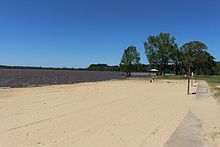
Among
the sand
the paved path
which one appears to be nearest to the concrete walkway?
the paved path

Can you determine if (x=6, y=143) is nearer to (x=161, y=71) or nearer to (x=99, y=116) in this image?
(x=99, y=116)

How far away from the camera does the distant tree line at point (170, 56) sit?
258 feet

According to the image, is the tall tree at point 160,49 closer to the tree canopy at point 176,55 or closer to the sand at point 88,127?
the tree canopy at point 176,55

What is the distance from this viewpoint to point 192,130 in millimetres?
8305

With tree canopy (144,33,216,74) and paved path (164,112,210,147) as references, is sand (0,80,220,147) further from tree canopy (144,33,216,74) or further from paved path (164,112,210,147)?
tree canopy (144,33,216,74)

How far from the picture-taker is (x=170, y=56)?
80.2 metres

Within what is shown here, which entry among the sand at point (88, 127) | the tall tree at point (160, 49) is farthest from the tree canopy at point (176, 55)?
the sand at point (88, 127)

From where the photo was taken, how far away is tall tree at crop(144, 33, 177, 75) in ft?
256

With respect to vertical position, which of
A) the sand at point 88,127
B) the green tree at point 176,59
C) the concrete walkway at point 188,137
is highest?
the green tree at point 176,59

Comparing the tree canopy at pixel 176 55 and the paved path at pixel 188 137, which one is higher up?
the tree canopy at pixel 176 55

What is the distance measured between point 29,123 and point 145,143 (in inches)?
167

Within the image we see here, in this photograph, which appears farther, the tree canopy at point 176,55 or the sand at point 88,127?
the tree canopy at point 176,55

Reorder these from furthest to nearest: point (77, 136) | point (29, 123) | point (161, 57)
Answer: point (161, 57), point (29, 123), point (77, 136)

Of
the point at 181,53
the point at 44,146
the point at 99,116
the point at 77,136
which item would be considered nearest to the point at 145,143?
the point at 77,136
